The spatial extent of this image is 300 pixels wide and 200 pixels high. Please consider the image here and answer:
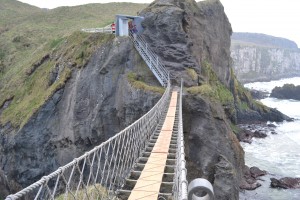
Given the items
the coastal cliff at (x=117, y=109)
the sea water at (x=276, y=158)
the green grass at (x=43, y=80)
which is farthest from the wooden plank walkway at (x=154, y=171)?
Result: the sea water at (x=276, y=158)

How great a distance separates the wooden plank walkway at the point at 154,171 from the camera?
7.93 meters

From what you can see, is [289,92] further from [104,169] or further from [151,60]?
[104,169]

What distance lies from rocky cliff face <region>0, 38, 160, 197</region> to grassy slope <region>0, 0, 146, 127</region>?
1.12 meters

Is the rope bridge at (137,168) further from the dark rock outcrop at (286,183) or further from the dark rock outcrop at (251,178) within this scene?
the dark rock outcrop at (286,183)

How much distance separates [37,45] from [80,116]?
30793mm

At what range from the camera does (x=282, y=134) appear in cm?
5600

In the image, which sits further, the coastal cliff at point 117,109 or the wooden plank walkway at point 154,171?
the coastal cliff at point 117,109

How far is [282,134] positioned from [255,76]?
411ft

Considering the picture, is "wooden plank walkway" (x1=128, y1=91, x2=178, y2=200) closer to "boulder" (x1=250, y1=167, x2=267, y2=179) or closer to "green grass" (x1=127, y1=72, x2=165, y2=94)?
"green grass" (x1=127, y1=72, x2=165, y2=94)

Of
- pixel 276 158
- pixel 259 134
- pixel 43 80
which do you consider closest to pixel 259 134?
pixel 259 134

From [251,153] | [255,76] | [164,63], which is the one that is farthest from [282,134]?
[255,76]

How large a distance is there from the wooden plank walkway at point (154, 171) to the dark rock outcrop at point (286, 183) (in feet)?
74.1

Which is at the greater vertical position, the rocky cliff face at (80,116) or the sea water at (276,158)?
the rocky cliff face at (80,116)

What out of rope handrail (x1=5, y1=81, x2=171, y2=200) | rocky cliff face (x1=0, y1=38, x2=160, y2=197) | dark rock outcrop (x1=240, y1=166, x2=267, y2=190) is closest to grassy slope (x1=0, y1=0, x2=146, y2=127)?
rocky cliff face (x1=0, y1=38, x2=160, y2=197)
